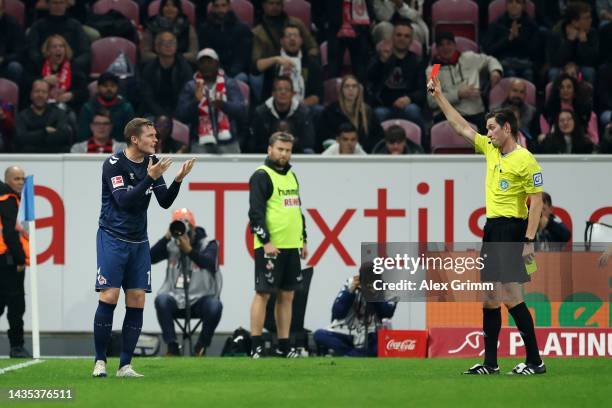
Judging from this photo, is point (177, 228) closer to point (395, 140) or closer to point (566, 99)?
point (395, 140)

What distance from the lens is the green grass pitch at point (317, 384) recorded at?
950cm

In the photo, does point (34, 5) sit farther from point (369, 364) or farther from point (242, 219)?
point (369, 364)

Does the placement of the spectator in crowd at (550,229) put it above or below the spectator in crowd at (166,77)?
below

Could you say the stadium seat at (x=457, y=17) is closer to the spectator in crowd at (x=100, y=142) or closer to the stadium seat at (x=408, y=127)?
the stadium seat at (x=408, y=127)

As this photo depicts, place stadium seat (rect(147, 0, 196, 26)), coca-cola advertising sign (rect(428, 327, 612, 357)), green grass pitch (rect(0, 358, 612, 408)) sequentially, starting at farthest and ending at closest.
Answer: stadium seat (rect(147, 0, 196, 26)) < coca-cola advertising sign (rect(428, 327, 612, 357)) < green grass pitch (rect(0, 358, 612, 408))

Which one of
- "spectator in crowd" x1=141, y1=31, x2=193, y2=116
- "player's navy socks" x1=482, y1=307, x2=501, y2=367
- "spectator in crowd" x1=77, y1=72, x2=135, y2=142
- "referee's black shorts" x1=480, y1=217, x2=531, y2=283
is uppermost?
"spectator in crowd" x1=141, y1=31, x2=193, y2=116

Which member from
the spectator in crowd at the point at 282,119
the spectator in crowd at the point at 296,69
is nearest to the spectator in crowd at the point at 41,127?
the spectator in crowd at the point at 282,119

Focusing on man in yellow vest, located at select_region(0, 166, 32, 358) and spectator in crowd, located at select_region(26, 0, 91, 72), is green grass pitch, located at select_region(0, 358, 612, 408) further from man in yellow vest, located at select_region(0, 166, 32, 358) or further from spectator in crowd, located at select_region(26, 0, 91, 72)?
Result: spectator in crowd, located at select_region(26, 0, 91, 72)

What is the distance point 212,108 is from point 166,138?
78cm

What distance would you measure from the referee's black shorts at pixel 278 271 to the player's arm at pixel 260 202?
248 mm

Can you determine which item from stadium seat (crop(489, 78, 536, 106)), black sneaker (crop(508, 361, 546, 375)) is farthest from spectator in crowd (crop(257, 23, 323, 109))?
black sneaker (crop(508, 361, 546, 375))

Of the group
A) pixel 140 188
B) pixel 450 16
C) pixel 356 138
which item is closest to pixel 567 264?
pixel 356 138

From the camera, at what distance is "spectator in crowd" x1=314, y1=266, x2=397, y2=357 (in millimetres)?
15695

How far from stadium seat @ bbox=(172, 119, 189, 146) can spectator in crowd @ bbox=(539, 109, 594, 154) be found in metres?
4.67
